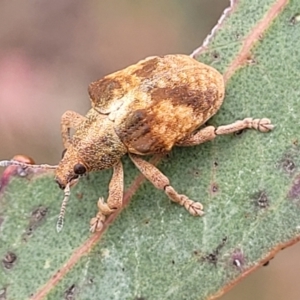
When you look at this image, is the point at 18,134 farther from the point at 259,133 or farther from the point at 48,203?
the point at 259,133

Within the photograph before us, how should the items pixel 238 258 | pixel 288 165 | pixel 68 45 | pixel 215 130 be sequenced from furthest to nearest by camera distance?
pixel 68 45 → pixel 215 130 → pixel 288 165 → pixel 238 258

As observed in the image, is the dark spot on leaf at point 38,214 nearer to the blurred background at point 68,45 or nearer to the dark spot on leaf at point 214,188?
the dark spot on leaf at point 214,188

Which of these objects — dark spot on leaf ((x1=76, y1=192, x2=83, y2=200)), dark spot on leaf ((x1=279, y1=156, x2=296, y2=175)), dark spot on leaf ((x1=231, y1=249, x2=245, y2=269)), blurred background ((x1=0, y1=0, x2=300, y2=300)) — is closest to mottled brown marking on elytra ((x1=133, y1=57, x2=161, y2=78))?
dark spot on leaf ((x1=76, y1=192, x2=83, y2=200))

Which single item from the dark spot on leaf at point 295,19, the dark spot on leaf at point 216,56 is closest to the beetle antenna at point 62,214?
the dark spot on leaf at point 216,56

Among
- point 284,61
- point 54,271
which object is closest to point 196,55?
point 284,61

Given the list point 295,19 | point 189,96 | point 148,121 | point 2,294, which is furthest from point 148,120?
point 2,294

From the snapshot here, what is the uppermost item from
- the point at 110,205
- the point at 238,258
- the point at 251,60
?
the point at 251,60

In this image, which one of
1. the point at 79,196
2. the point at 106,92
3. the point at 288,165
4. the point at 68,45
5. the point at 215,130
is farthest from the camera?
the point at 68,45

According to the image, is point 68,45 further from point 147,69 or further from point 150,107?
point 150,107
